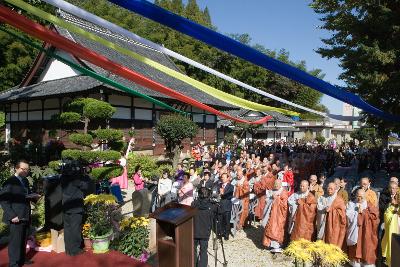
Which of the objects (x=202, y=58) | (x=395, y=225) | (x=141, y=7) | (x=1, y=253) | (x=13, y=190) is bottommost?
(x=1, y=253)

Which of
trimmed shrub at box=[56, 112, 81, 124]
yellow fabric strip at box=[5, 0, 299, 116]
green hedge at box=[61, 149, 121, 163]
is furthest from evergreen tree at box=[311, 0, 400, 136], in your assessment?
trimmed shrub at box=[56, 112, 81, 124]

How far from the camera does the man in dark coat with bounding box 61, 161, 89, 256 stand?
673cm

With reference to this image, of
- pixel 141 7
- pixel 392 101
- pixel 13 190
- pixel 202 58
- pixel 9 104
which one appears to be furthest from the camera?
pixel 202 58

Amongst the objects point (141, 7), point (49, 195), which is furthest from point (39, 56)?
point (141, 7)

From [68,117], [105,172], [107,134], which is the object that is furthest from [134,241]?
[68,117]

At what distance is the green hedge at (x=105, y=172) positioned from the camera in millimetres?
11883

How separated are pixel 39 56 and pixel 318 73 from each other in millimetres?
58162

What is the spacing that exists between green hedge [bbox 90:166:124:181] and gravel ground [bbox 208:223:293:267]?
5.24 meters

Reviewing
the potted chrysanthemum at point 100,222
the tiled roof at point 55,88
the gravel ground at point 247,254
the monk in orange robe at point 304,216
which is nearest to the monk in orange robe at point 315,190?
the monk in orange robe at point 304,216

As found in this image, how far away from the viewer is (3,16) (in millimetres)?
3572

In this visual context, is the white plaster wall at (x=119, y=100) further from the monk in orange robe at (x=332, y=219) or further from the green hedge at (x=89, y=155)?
the monk in orange robe at (x=332, y=219)

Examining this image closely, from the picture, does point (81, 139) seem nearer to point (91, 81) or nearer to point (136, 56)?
point (91, 81)

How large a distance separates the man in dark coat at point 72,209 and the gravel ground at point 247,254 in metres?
2.68

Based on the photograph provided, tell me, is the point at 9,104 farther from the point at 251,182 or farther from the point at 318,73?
the point at 318,73
